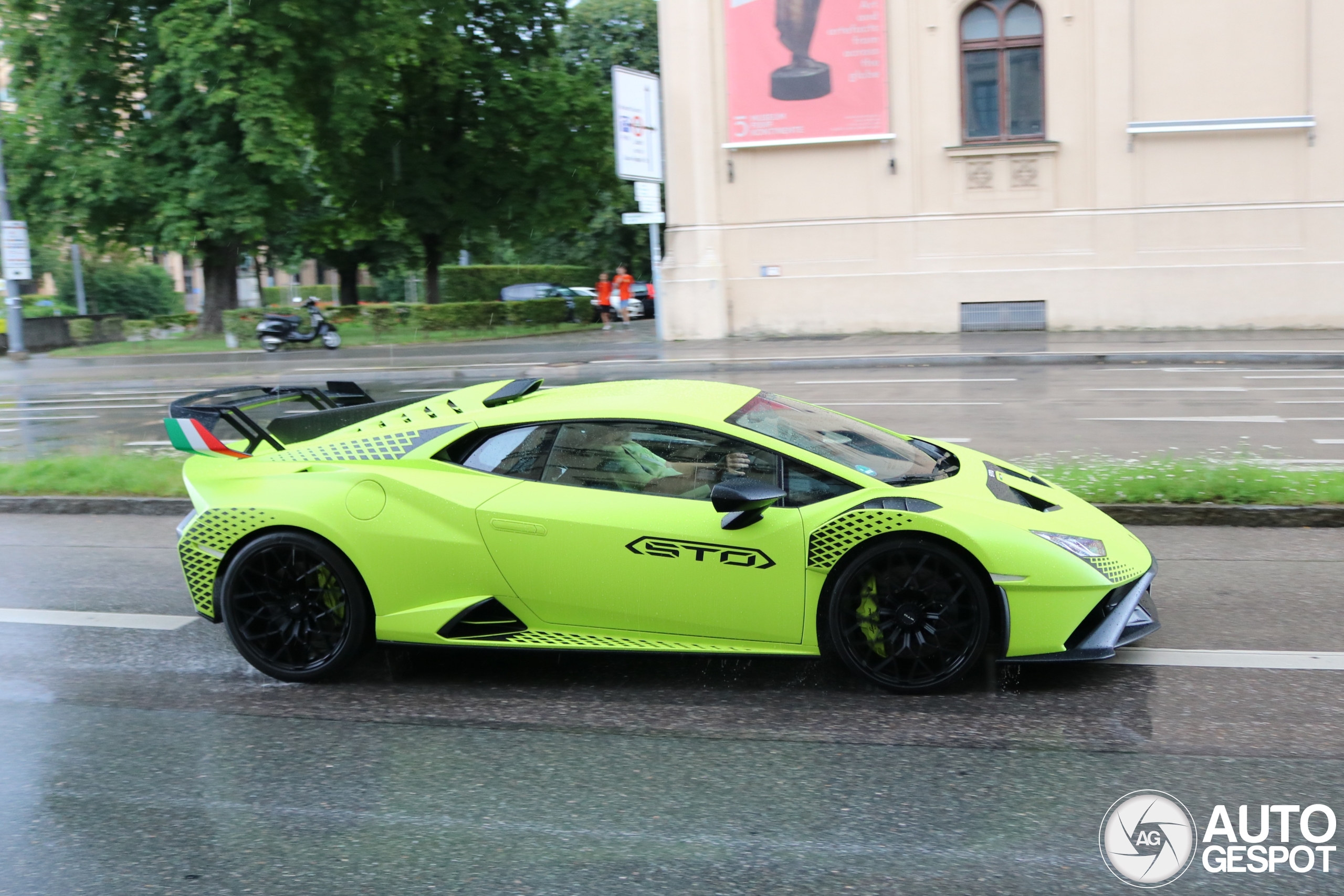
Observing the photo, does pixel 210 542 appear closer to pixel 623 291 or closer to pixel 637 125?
pixel 637 125

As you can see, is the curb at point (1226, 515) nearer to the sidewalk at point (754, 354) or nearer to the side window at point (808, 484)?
the side window at point (808, 484)

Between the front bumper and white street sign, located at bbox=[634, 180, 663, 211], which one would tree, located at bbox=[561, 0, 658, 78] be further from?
the front bumper

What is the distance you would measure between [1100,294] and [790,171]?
6.72 metres

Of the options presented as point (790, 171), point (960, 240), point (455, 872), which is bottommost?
point (455, 872)

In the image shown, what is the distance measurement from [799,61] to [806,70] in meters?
0.25

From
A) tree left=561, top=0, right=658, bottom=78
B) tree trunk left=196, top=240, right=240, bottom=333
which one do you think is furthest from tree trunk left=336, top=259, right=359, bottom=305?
tree left=561, top=0, right=658, bottom=78

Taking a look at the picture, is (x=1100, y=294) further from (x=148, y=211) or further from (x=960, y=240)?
(x=148, y=211)

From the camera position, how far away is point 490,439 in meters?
5.18

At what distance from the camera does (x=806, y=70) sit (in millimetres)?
25141

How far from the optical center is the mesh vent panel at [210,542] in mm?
5219

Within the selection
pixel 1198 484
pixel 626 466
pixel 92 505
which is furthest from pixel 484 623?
pixel 92 505

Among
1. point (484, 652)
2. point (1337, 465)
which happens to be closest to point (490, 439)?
point (484, 652)

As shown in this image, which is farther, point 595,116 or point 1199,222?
point 595,116

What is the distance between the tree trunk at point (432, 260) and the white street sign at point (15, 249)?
33.1ft
